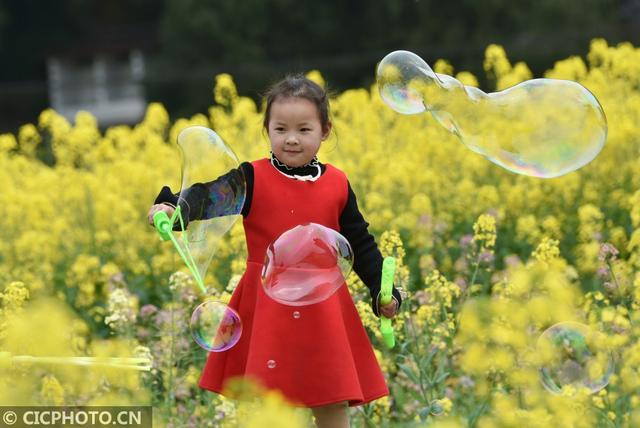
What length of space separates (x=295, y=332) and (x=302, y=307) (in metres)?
0.07

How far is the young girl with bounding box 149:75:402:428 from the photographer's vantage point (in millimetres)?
3225

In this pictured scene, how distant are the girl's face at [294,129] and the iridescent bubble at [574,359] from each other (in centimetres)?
84

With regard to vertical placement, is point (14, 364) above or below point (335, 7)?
below

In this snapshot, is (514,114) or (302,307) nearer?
(302,307)

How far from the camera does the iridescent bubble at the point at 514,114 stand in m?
4.04

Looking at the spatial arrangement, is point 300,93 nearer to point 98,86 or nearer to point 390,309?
point 390,309

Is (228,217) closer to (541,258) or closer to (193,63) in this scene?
(541,258)

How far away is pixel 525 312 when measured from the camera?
11.4ft

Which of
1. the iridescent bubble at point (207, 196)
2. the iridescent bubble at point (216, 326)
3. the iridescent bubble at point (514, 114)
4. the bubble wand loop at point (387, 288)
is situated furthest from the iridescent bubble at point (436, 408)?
the iridescent bubble at point (514, 114)

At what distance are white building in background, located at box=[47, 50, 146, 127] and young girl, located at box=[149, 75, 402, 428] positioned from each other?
1376 inches

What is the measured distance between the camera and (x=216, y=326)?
333 centimetres

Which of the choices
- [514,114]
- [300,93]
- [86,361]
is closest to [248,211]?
[300,93]

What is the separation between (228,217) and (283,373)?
47 cm

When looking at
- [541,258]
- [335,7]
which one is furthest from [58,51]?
[541,258]
